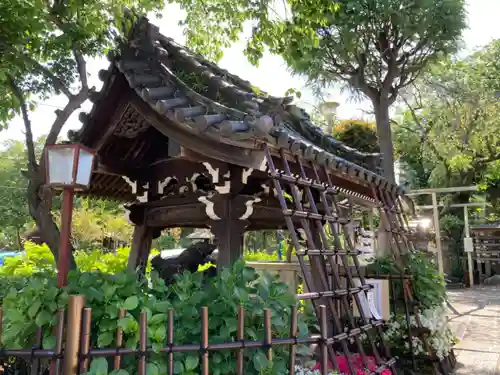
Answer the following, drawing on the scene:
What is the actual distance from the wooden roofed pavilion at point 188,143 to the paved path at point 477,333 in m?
3.45

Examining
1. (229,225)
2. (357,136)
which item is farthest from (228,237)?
(357,136)

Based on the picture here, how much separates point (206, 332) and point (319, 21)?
494 cm

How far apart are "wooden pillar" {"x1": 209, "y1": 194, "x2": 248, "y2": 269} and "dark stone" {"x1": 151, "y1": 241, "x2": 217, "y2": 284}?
146 cm

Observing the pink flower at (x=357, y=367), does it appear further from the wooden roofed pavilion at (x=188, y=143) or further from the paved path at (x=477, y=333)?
the paved path at (x=477, y=333)

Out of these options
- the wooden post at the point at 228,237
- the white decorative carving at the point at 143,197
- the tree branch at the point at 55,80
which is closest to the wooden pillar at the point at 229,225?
the wooden post at the point at 228,237

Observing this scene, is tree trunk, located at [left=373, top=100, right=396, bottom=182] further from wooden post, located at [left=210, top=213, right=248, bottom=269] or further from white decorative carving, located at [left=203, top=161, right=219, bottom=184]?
white decorative carving, located at [left=203, top=161, right=219, bottom=184]

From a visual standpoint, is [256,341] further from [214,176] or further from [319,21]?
[319,21]

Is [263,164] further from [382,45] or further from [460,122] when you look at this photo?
[460,122]

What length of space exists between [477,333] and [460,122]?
1339cm

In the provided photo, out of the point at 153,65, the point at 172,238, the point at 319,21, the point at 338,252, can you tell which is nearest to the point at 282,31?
the point at 319,21

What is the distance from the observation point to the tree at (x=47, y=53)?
4633 millimetres

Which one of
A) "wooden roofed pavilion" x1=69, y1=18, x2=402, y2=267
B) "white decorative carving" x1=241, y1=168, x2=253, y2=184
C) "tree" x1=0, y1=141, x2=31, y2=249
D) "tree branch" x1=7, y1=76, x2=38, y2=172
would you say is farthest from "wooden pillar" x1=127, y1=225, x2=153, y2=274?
"tree" x1=0, y1=141, x2=31, y2=249

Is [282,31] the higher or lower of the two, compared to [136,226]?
higher

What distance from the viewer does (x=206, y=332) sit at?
112 inches
